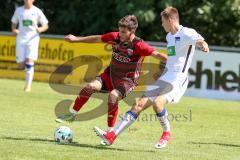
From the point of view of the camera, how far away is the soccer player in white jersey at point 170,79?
9.25 m

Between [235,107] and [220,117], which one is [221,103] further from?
[220,117]

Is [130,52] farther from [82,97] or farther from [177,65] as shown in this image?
[82,97]

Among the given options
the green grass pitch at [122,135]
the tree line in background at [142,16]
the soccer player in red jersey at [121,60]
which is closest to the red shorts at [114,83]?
the soccer player in red jersey at [121,60]

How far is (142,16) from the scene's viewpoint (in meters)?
24.0

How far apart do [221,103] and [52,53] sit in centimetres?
592

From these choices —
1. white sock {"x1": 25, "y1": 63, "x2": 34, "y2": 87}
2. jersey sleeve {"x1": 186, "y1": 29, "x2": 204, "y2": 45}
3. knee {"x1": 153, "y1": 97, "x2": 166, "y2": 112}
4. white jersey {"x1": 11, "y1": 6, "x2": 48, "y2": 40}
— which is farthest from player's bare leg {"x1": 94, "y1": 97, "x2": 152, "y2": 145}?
white jersey {"x1": 11, "y1": 6, "x2": 48, "y2": 40}

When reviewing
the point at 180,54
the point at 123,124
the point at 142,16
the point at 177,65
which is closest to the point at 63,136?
the point at 123,124

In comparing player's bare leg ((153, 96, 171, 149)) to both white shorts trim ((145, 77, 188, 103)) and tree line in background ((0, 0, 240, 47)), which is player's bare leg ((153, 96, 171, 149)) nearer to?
white shorts trim ((145, 77, 188, 103))

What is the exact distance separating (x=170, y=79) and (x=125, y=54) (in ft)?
2.43

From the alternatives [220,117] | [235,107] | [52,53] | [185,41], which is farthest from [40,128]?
[52,53]

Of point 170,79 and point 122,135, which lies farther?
point 122,135

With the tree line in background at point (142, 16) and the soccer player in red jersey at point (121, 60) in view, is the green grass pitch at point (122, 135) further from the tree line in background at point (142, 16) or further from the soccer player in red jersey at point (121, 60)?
the tree line in background at point (142, 16)

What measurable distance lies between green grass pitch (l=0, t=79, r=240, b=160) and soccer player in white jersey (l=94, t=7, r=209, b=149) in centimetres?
32

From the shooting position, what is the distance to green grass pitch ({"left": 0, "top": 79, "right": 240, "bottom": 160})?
8.62 metres
